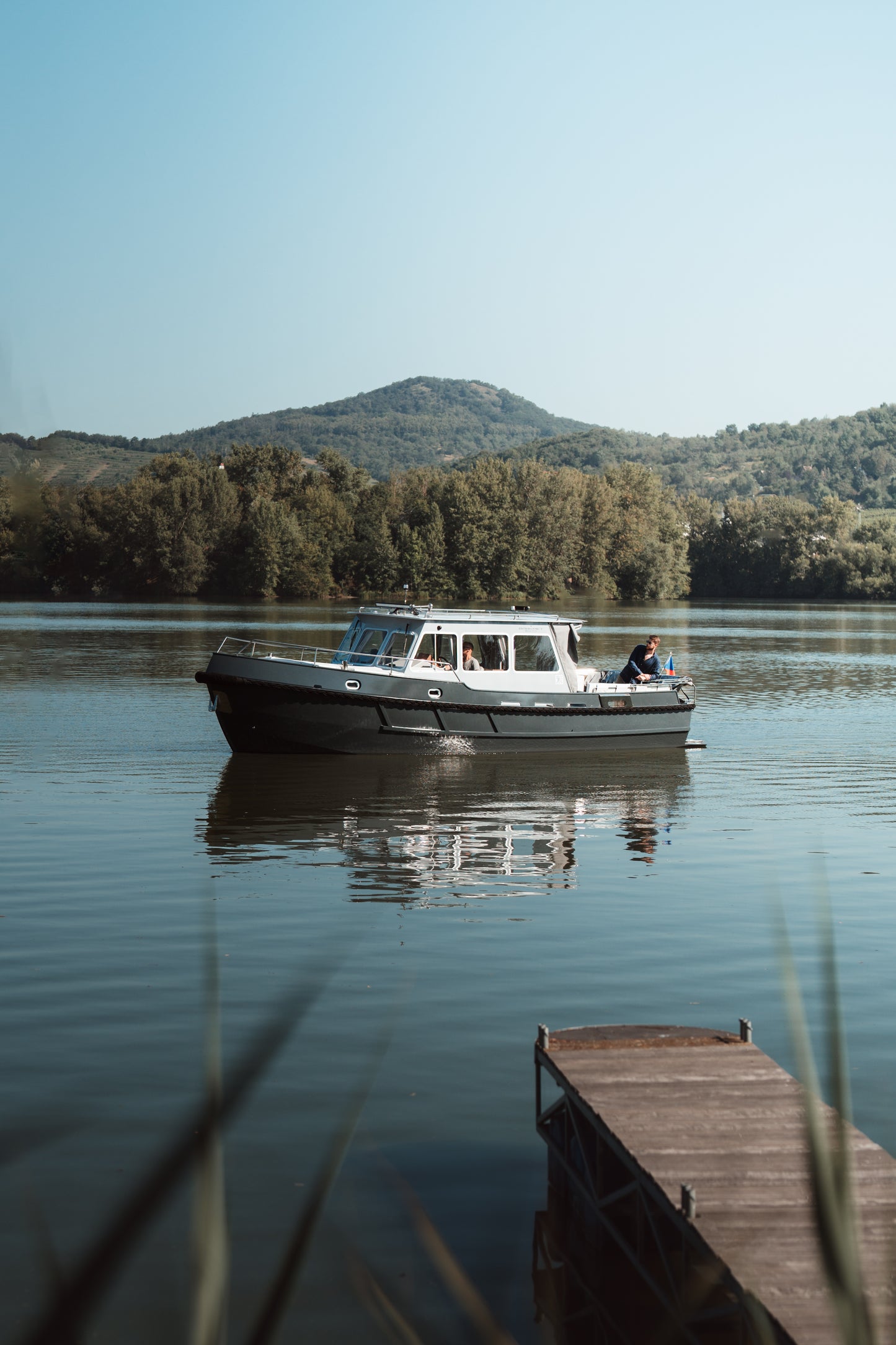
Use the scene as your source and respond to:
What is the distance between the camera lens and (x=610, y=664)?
5112cm

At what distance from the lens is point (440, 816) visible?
71.5 ft

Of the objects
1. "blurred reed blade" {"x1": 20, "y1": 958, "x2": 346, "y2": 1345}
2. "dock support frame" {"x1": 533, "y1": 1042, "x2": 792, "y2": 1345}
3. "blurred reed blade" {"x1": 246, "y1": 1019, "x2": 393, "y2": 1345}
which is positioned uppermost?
"blurred reed blade" {"x1": 20, "y1": 958, "x2": 346, "y2": 1345}

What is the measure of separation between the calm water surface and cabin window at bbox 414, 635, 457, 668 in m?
1.94

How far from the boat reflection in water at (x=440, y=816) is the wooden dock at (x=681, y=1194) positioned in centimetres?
781

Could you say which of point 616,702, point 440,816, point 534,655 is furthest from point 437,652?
point 440,816

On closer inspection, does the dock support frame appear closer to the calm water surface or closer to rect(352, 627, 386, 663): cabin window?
the calm water surface

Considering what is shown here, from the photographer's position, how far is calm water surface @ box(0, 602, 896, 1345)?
7.62m

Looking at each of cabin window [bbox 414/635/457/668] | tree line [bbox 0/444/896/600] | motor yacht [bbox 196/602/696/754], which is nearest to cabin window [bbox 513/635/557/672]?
motor yacht [bbox 196/602/696/754]

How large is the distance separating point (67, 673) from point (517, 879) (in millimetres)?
29589

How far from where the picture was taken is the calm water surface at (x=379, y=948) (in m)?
7.62

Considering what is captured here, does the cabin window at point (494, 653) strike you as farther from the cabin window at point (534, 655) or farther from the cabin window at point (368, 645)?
the cabin window at point (368, 645)

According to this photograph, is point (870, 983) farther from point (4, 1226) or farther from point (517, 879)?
point (4, 1226)

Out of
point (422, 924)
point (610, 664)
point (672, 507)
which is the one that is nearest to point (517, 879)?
point (422, 924)

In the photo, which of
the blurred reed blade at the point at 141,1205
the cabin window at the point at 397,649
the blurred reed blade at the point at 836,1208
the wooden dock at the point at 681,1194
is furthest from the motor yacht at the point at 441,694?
the blurred reed blade at the point at 141,1205
